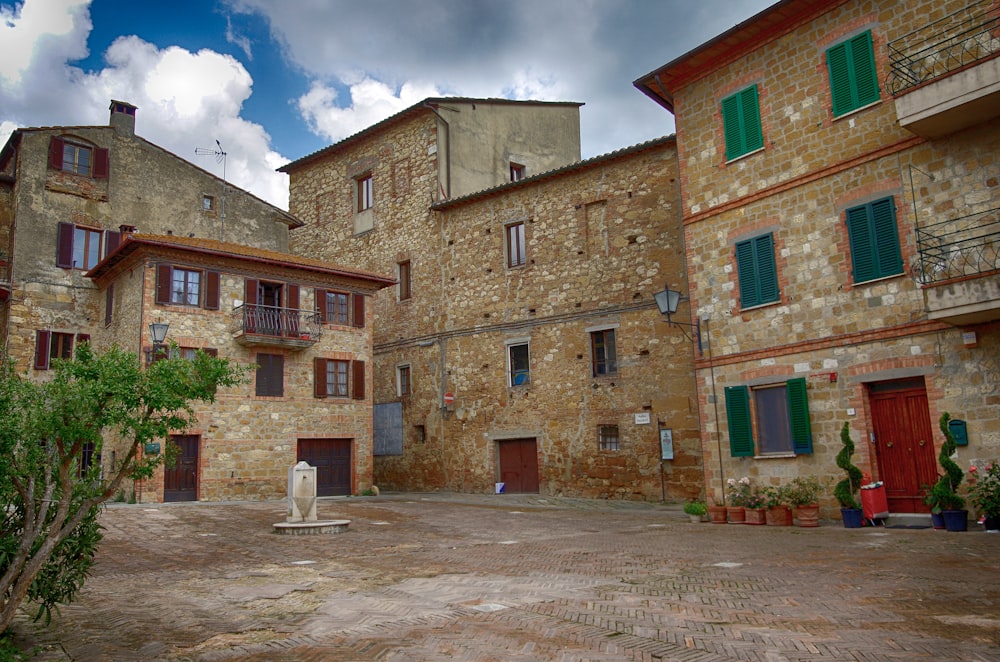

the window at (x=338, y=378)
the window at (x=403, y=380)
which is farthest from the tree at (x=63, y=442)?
the window at (x=403, y=380)

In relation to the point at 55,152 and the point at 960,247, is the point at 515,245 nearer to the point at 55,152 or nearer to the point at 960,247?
the point at 960,247

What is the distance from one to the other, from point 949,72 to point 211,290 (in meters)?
19.5

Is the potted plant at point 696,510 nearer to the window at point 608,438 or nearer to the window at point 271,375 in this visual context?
the window at point 608,438

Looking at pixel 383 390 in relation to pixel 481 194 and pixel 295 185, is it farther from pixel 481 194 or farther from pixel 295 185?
pixel 295 185

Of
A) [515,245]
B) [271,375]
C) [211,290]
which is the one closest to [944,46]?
[515,245]

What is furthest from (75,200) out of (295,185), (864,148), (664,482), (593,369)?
(864,148)

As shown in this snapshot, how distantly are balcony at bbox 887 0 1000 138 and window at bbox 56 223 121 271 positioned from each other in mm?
24097

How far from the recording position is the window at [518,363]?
24062mm

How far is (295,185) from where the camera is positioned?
3278cm

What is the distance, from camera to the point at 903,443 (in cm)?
1348

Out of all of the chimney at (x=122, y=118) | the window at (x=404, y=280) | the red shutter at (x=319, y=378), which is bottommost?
the red shutter at (x=319, y=378)

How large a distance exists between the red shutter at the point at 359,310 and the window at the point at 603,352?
826 cm

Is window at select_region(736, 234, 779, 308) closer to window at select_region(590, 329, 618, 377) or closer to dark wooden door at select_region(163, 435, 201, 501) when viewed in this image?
window at select_region(590, 329, 618, 377)

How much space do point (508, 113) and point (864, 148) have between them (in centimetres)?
1700
